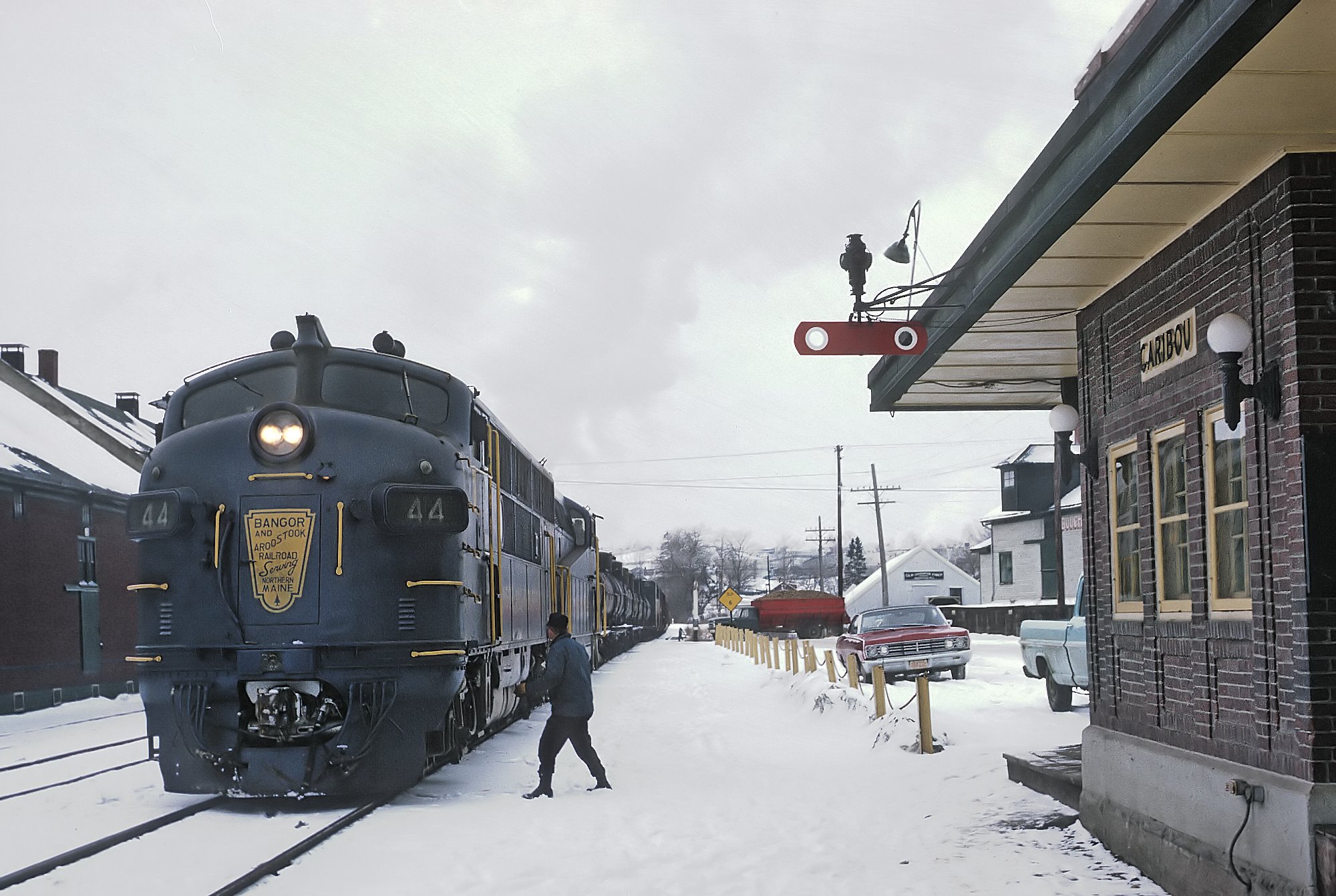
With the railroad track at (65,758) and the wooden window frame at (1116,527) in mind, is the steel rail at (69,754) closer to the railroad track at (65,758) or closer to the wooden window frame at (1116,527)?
the railroad track at (65,758)

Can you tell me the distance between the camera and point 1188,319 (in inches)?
308

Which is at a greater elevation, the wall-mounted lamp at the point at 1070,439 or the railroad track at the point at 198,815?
the wall-mounted lamp at the point at 1070,439

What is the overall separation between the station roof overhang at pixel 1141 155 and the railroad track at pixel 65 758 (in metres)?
9.45

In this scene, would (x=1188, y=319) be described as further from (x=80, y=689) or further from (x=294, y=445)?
(x=80, y=689)

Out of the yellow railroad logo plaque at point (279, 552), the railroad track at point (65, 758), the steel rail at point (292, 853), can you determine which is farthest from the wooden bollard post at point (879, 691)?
the railroad track at point (65, 758)

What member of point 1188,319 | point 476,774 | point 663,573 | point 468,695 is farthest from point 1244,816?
point 663,573

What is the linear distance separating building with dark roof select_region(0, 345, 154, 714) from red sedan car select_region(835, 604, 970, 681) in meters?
14.8

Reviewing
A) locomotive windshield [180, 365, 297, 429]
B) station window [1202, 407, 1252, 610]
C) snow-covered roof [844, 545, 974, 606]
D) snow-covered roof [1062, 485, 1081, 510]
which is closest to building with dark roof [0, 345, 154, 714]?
locomotive windshield [180, 365, 297, 429]

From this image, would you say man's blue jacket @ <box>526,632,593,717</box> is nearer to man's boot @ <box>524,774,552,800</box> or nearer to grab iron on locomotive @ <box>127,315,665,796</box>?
man's boot @ <box>524,774,552,800</box>

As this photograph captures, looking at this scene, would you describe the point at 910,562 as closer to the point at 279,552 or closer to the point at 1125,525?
the point at 1125,525

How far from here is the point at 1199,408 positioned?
7.62 metres

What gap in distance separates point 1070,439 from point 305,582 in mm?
7119

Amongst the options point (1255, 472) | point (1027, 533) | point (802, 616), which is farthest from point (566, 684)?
point (1027, 533)

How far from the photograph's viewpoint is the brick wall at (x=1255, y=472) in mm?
6164
